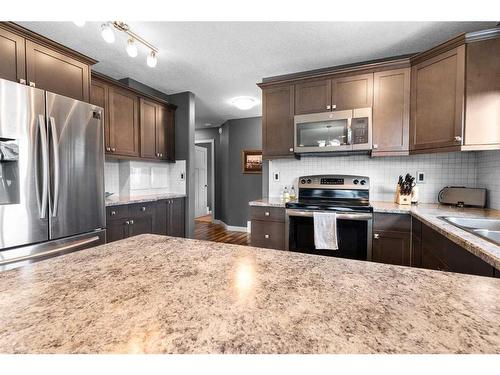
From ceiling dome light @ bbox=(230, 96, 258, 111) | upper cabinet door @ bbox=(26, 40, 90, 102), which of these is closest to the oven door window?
ceiling dome light @ bbox=(230, 96, 258, 111)

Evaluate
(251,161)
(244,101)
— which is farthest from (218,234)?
(244,101)

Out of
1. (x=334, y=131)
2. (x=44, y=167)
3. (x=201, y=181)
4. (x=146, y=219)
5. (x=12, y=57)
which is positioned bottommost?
(x=146, y=219)

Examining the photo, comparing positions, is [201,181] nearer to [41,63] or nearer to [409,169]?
[41,63]

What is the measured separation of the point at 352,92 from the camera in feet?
8.23

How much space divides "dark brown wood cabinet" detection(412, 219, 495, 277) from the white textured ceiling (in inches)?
66.0

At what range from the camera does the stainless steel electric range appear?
2.20 meters

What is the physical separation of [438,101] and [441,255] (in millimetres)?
1380

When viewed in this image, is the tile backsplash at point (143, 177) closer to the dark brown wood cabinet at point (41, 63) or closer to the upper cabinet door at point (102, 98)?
the upper cabinet door at point (102, 98)

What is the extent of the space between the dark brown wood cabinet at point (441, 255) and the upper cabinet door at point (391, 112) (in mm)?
819

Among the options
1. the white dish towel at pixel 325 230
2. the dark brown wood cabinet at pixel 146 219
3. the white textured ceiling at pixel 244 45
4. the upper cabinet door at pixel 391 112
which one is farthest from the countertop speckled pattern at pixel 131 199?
the upper cabinet door at pixel 391 112

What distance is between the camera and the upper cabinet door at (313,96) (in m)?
2.60

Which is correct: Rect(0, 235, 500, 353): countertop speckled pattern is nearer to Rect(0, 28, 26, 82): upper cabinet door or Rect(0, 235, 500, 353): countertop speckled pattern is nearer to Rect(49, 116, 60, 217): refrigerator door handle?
Rect(49, 116, 60, 217): refrigerator door handle

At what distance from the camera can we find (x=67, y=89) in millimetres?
2119
